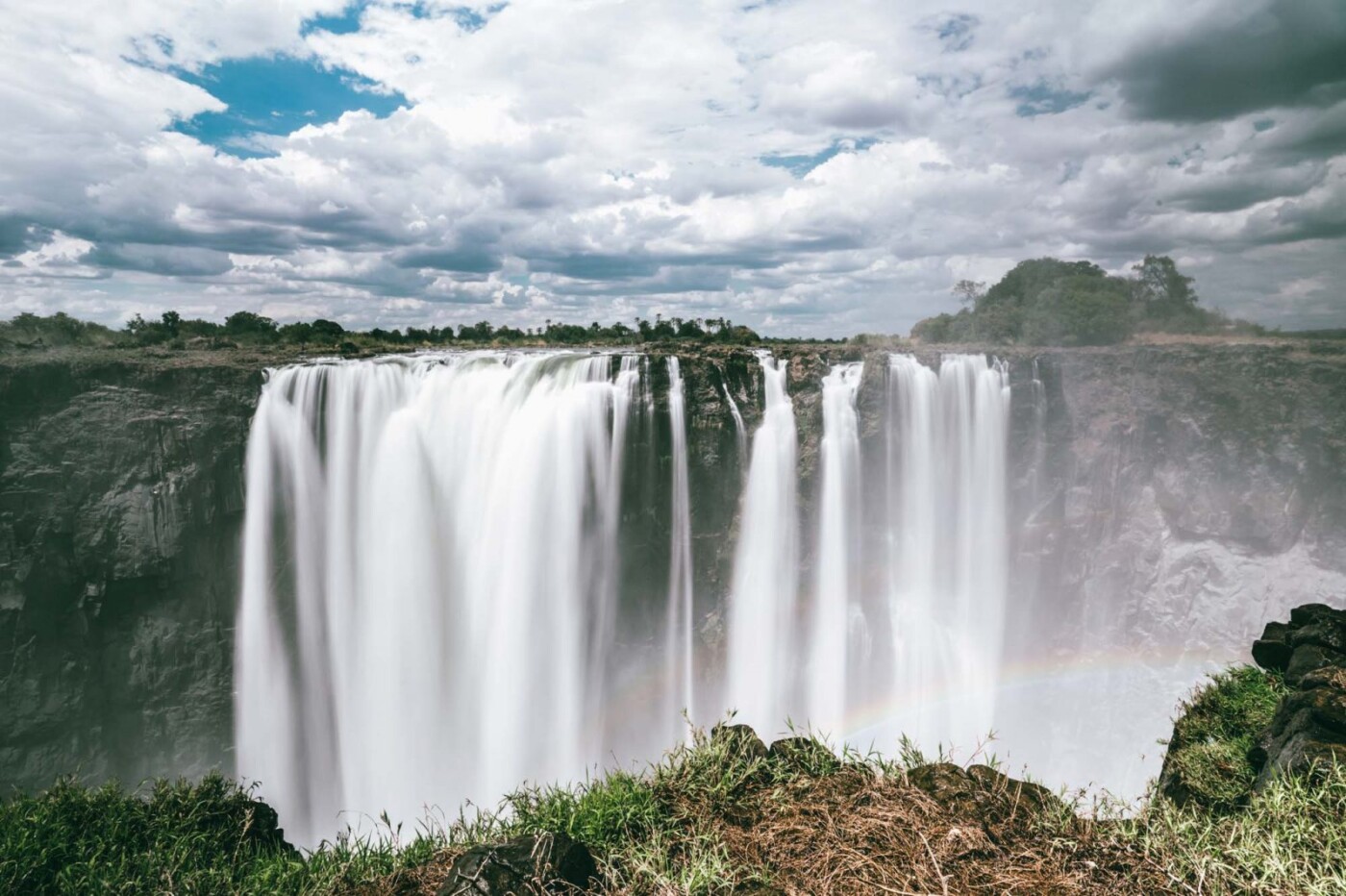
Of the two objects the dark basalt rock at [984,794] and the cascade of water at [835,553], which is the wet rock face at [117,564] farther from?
the dark basalt rock at [984,794]

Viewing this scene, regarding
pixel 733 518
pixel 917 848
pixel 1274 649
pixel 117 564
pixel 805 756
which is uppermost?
pixel 917 848

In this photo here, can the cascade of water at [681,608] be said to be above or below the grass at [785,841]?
below

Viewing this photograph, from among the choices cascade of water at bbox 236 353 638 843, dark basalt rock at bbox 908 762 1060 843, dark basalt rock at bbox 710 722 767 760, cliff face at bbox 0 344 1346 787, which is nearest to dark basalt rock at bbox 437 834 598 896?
Result: dark basalt rock at bbox 710 722 767 760

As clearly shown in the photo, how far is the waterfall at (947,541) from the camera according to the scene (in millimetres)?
20859

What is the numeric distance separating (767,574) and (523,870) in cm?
1761

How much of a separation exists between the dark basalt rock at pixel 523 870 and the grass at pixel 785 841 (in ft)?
0.74

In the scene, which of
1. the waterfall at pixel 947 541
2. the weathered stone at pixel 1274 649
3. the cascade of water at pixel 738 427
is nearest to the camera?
the weathered stone at pixel 1274 649

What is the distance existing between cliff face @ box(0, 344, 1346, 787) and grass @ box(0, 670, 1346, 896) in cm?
1350

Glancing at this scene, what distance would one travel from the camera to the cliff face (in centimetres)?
1656

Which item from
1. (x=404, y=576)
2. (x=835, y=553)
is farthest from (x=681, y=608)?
(x=404, y=576)

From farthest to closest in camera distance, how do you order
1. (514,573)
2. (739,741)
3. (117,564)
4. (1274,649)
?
(514,573)
(117,564)
(1274,649)
(739,741)

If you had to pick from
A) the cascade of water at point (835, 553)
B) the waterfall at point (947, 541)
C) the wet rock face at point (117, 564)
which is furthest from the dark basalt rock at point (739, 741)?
the wet rock face at point (117, 564)

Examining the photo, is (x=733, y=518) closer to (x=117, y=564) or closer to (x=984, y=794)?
(x=984, y=794)

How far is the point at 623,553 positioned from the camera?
771 inches
